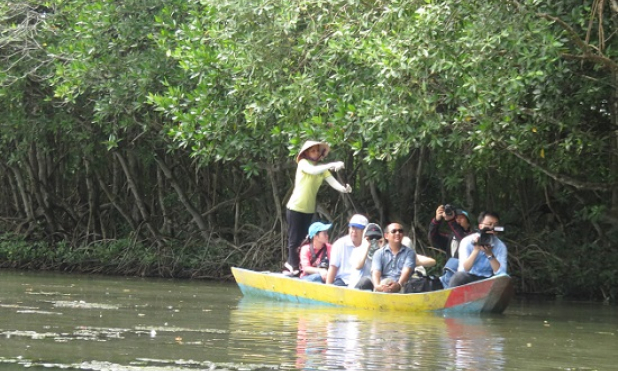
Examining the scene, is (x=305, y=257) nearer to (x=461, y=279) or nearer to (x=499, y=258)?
(x=461, y=279)

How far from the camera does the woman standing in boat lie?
12.1 m

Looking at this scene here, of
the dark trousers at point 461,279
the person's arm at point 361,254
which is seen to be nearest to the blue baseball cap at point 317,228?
the person's arm at point 361,254

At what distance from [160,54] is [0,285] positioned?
364cm

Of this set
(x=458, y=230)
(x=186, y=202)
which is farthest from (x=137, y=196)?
(x=458, y=230)

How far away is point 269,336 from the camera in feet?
25.8

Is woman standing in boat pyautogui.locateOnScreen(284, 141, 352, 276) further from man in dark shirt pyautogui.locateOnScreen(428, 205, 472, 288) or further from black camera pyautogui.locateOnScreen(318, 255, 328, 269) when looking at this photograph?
man in dark shirt pyautogui.locateOnScreen(428, 205, 472, 288)

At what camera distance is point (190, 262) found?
58.1 ft

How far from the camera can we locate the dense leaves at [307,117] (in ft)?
34.8

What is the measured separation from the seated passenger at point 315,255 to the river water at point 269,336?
51 centimetres

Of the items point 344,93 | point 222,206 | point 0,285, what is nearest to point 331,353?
point 344,93

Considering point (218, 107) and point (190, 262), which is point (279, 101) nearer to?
point (218, 107)

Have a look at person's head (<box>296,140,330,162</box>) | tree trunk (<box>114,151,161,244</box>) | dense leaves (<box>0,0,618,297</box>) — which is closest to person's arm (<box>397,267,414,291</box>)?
dense leaves (<box>0,0,618,297</box>)

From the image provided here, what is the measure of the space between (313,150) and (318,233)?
2.75 ft

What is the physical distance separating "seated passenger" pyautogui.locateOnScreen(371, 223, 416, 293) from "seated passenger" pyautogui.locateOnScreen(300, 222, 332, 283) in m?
1.11
